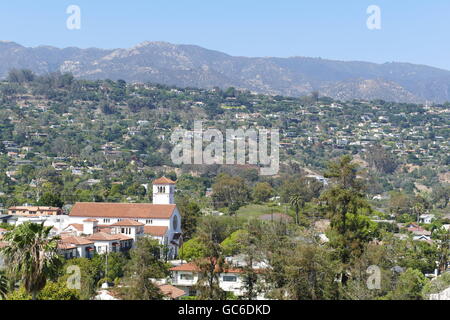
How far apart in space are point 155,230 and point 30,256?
31011mm

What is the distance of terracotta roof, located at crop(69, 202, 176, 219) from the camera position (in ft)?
164

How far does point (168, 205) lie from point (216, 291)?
88.9ft

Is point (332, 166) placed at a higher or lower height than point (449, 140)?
higher

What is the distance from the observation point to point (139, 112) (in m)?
182

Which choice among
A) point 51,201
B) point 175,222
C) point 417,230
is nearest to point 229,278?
point 175,222

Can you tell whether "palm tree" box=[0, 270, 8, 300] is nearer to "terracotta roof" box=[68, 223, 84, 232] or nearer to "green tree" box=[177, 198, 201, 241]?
"terracotta roof" box=[68, 223, 84, 232]

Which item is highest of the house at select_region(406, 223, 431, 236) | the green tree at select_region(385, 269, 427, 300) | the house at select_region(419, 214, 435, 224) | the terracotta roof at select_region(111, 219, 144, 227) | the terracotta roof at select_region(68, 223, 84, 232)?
the green tree at select_region(385, 269, 427, 300)

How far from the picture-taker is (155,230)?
48500 millimetres

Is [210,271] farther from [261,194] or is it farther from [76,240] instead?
[261,194]

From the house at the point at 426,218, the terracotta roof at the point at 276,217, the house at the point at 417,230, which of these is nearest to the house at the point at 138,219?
the terracotta roof at the point at 276,217

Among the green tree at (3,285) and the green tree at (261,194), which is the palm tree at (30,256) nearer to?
the green tree at (3,285)

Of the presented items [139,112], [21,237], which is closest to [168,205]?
[21,237]

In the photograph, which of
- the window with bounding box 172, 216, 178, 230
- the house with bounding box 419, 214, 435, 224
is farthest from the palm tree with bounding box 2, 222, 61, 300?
the house with bounding box 419, 214, 435, 224
